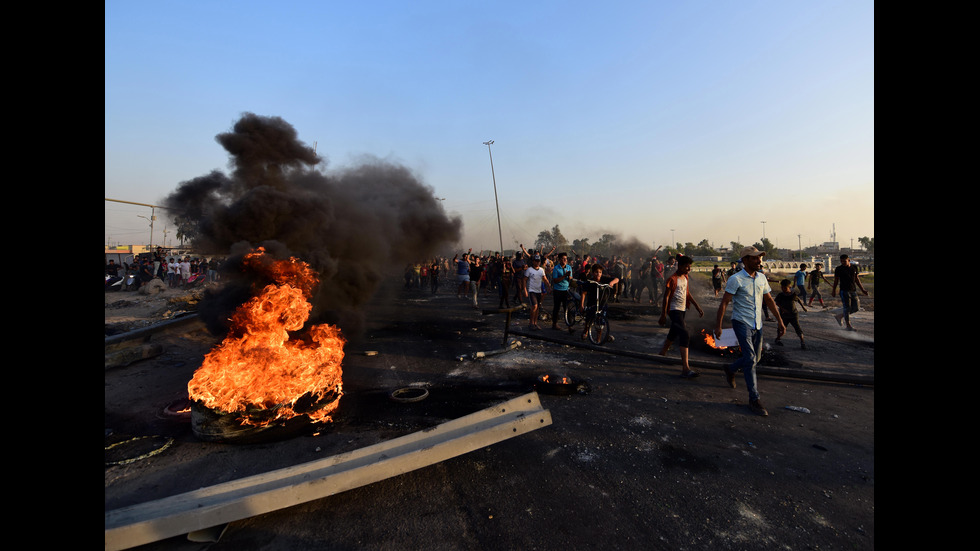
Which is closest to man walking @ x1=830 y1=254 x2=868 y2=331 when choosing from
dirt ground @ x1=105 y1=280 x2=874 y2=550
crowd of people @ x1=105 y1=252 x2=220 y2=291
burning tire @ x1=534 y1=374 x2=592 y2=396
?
dirt ground @ x1=105 y1=280 x2=874 y2=550

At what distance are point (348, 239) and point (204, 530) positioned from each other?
10.8 metres

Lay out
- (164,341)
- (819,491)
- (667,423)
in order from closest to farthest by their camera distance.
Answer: (819,491), (667,423), (164,341)

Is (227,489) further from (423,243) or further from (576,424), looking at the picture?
(423,243)

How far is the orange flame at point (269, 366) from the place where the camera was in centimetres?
431

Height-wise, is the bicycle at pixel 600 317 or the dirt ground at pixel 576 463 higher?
the bicycle at pixel 600 317

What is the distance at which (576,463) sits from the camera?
11.4 ft

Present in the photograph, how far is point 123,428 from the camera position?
436 centimetres

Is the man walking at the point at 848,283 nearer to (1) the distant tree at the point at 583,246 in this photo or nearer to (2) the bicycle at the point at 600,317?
(2) the bicycle at the point at 600,317

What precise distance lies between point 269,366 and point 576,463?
4032 mm

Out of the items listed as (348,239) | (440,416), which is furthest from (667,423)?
(348,239)

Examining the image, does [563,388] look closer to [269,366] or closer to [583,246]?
[269,366]

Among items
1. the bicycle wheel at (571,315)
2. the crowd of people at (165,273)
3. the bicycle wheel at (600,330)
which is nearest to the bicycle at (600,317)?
the bicycle wheel at (600,330)

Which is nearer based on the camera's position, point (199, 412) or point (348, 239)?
point (199, 412)

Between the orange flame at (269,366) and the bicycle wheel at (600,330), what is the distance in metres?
5.35
